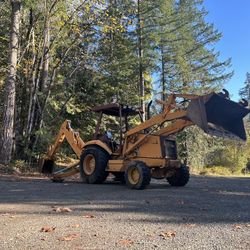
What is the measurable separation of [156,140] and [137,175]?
3.99 feet

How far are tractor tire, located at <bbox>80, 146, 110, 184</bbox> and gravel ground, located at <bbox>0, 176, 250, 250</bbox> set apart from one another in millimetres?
2522

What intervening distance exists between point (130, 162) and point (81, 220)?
5.27 metres

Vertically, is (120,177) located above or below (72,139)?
below

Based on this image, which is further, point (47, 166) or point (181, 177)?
point (47, 166)

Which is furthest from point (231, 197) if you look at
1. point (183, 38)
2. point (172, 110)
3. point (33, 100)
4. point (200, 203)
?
point (183, 38)

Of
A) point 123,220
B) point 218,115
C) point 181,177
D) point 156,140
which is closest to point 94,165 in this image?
point 156,140

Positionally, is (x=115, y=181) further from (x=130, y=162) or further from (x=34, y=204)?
(x=34, y=204)

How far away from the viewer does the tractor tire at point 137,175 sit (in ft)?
38.5

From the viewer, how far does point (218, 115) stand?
11.9m

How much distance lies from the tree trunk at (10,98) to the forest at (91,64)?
0.04 meters

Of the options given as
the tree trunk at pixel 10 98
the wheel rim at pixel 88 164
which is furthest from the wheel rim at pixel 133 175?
the tree trunk at pixel 10 98

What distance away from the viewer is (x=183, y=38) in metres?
36.8

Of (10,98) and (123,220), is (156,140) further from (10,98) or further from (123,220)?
(10,98)

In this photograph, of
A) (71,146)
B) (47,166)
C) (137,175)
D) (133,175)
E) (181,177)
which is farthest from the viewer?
(47,166)
